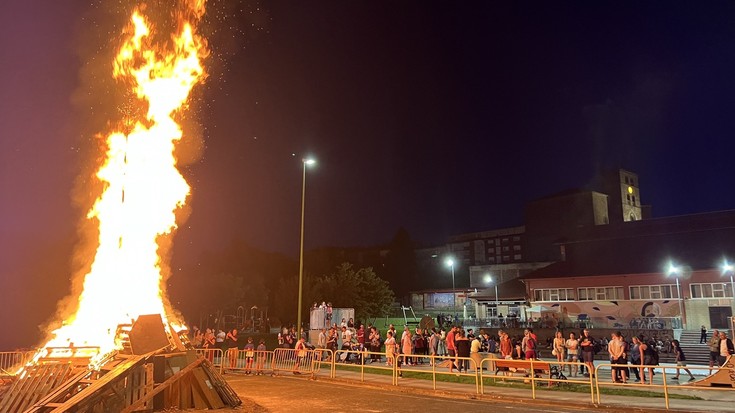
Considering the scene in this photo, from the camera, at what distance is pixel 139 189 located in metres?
15.2

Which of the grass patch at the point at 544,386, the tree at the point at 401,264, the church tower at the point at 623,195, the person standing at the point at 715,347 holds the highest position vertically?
the church tower at the point at 623,195

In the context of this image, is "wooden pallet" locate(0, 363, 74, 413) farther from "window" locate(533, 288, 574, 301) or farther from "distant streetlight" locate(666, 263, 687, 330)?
"window" locate(533, 288, 574, 301)

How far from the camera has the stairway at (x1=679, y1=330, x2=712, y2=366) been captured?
89.6ft

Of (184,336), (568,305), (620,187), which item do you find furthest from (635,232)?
(184,336)

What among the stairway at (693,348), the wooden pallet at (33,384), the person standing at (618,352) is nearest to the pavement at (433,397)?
the person standing at (618,352)

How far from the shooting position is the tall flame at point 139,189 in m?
14.7

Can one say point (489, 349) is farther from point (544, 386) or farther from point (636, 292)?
point (636, 292)

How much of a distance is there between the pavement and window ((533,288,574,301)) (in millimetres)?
25058

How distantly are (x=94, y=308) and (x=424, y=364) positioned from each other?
46.1 feet

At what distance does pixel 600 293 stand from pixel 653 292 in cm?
385

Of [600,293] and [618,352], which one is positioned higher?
[600,293]

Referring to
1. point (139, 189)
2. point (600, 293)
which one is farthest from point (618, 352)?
point (600, 293)

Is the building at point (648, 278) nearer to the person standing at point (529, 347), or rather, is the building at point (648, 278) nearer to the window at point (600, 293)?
the window at point (600, 293)

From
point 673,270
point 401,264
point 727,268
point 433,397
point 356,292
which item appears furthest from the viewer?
point 401,264
